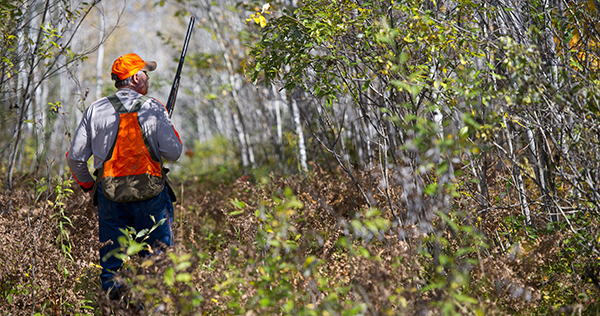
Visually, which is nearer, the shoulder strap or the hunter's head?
the shoulder strap

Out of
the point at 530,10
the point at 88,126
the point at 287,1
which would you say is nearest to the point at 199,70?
the point at 287,1

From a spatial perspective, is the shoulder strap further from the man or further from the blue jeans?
the blue jeans

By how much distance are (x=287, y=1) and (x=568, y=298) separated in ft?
17.2

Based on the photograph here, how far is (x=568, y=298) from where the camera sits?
8.50 ft

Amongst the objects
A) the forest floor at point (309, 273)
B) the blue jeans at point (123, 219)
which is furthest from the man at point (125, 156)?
the forest floor at point (309, 273)

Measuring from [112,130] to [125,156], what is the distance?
0.66ft

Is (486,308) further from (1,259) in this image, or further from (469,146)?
(1,259)

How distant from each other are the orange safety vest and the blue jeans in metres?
0.09

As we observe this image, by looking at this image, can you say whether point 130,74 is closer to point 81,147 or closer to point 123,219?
point 81,147

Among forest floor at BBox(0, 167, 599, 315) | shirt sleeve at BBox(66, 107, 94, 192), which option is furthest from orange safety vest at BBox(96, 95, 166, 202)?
forest floor at BBox(0, 167, 599, 315)

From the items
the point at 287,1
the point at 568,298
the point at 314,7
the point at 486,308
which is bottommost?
the point at 568,298

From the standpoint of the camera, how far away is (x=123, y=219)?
9.84 feet

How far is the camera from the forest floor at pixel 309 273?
193 cm

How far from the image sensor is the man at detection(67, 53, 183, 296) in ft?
9.43
